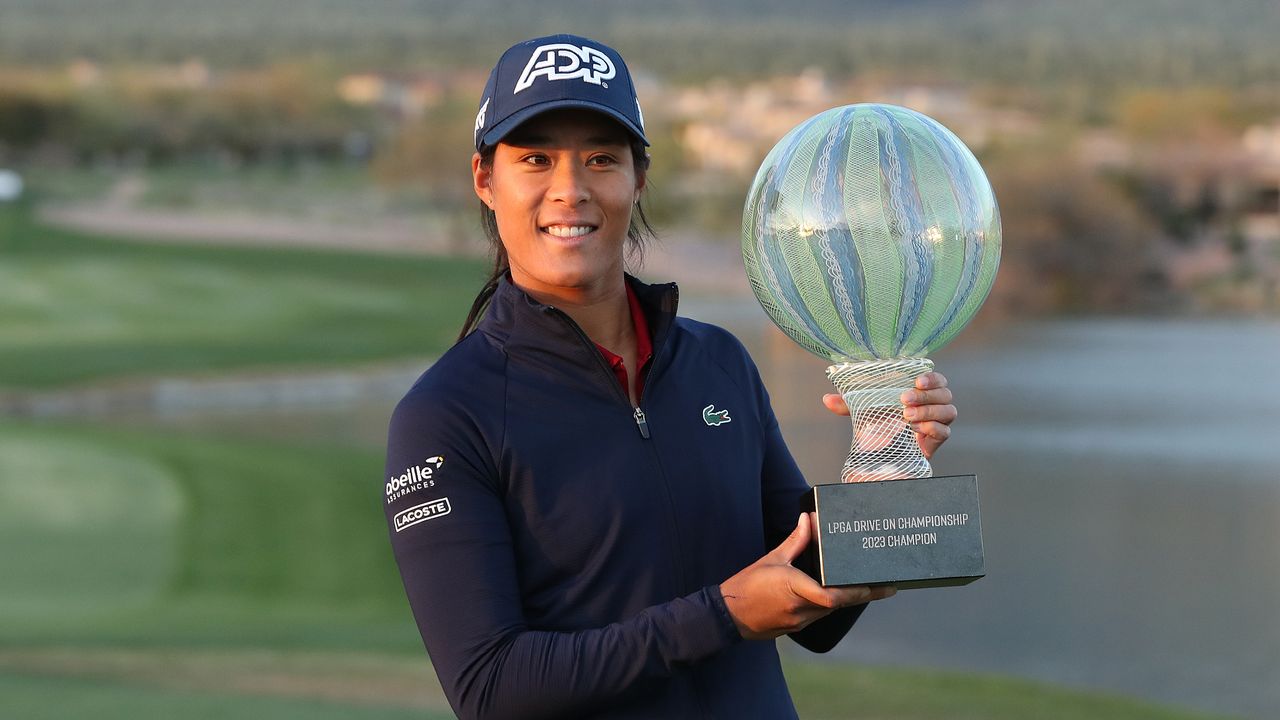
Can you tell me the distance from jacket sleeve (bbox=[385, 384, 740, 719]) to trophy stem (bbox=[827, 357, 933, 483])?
0.99 feet

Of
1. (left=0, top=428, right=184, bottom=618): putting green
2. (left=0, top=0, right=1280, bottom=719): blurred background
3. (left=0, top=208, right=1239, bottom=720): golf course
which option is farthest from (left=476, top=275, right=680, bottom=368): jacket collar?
(left=0, top=428, right=184, bottom=618): putting green

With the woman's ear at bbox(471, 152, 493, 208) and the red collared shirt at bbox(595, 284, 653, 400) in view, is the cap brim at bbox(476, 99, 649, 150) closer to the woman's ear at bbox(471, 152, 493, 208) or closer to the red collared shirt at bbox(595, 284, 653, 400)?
the woman's ear at bbox(471, 152, 493, 208)

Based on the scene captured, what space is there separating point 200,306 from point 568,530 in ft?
118

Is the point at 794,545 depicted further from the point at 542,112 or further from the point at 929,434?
the point at 542,112

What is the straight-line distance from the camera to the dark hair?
2369 mm

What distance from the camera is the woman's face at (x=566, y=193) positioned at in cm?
226

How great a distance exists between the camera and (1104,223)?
54.9 m

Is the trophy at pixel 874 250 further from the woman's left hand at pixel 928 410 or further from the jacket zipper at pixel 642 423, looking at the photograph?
the jacket zipper at pixel 642 423

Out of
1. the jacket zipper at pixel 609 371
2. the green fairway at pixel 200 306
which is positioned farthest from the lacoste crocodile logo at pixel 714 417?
the green fairway at pixel 200 306

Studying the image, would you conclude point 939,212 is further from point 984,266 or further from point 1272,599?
point 1272,599

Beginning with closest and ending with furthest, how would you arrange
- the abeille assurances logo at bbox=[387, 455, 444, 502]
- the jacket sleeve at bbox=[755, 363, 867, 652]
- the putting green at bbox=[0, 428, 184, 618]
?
the abeille assurances logo at bbox=[387, 455, 444, 502]
the jacket sleeve at bbox=[755, 363, 867, 652]
the putting green at bbox=[0, 428, 184, 618]

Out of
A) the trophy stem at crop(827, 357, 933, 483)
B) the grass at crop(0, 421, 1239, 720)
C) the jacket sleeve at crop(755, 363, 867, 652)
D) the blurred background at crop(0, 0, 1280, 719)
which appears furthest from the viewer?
the blurred background at crop(0, 0, 1280, 719)

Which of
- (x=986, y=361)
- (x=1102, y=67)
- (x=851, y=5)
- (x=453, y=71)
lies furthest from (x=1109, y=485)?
(x=851, y=5)

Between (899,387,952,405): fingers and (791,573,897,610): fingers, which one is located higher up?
(899,387,952,405): fingers
